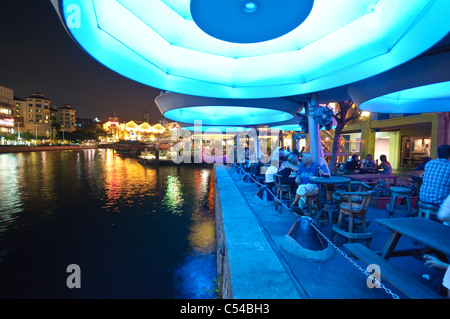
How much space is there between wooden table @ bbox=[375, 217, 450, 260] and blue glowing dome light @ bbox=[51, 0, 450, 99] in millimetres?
3325

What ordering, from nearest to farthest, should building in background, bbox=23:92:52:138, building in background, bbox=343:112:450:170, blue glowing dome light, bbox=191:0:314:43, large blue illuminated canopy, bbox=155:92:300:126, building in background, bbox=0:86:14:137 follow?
blue glowing dome light, bbox=191:0:314:43
large blue illuminated canopy, bbox=155:92:300:126
building in background, bbox=343:112:450:170
building in background, bbox=0:86:14:137
building in background, bbox=23:92:52:138

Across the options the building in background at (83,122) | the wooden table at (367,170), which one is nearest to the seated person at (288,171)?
the wooden table at (367,170)

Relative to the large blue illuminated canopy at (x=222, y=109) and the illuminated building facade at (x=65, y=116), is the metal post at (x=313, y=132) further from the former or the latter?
the illuminated building facade at (x=65, y=116)

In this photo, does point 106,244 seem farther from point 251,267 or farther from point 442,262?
point 442,262

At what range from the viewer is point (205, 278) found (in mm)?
5281

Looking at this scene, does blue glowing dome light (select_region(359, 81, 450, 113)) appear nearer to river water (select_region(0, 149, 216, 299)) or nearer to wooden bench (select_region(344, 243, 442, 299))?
wooden bench (select_region(344, 243, 442, 299))

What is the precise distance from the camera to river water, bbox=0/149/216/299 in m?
4.92

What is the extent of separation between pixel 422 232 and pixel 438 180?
178 centimetres

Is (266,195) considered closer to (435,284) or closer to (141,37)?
Answer: (435,284)

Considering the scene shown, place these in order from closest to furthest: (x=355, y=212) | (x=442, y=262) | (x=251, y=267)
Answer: (x=442, y=262) < (x=251, y=267) < (x=355, y=212)

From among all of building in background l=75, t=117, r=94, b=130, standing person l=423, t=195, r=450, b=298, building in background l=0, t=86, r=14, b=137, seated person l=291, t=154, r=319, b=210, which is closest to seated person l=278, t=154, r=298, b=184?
seated person l=291, t=154, r=319, b=210

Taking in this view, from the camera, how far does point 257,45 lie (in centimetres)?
706

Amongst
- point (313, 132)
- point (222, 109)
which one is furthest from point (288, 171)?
point (222, 109)
